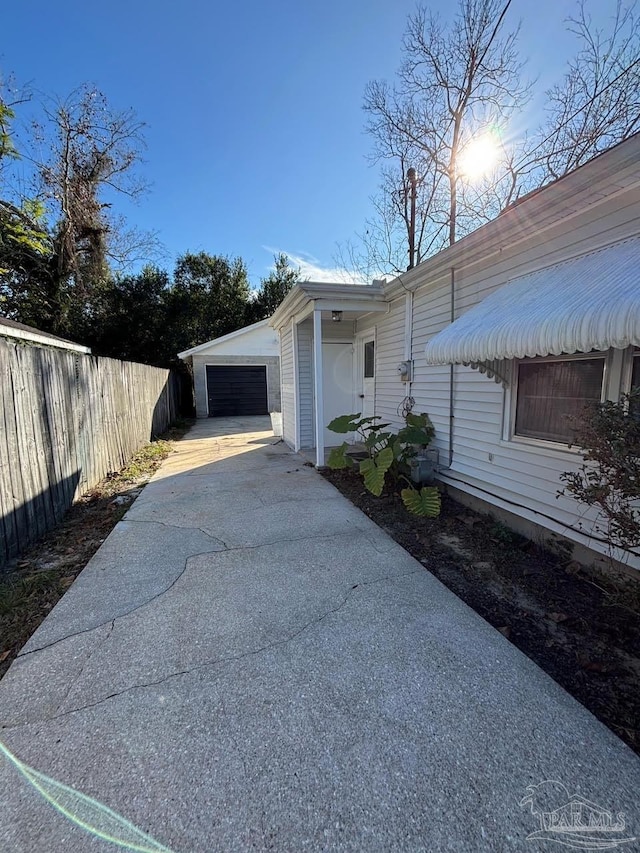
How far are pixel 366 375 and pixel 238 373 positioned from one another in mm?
9700

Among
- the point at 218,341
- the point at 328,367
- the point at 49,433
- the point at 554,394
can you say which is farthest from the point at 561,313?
the point at 218,341

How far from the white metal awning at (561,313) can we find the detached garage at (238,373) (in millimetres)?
12657

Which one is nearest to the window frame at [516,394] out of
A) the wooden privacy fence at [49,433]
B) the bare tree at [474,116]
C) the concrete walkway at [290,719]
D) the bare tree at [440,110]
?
the concrete walkway at [290,719]

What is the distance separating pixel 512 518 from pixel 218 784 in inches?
136

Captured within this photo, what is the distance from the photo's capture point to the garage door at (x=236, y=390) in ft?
51.8

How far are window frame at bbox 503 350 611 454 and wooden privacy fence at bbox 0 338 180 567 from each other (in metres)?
4.73

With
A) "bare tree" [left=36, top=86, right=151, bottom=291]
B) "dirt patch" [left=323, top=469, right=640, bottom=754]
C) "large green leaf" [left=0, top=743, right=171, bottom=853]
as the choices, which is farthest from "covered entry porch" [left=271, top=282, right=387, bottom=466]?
"bare tree" [left=36, top=86, right=151, bottom=291]

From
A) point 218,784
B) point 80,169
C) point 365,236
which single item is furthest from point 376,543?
point 80,169

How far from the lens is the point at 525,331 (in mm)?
2703

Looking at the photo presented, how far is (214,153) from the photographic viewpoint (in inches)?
372

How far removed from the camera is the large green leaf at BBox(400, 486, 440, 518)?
413cm

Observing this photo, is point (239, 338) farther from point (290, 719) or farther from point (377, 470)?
point (290, 719)

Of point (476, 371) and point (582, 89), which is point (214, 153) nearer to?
point (582, 89)

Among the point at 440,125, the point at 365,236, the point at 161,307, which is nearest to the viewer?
the point at 440,125
